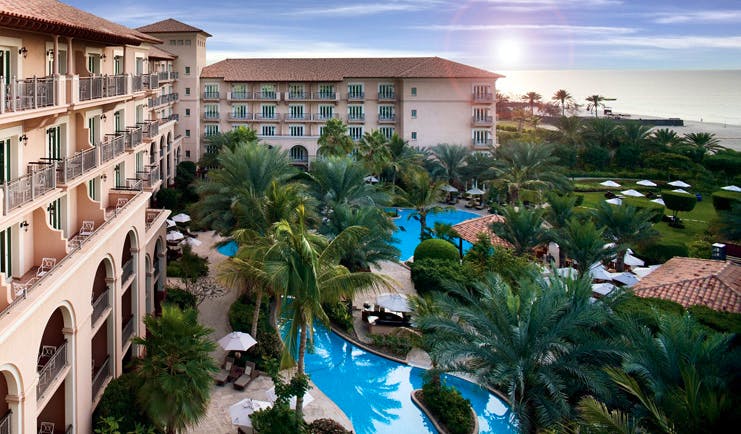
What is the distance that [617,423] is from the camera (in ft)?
44.4

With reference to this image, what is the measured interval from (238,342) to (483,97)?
4847 centimetres

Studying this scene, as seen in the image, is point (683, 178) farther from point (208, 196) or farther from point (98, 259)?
point (98, 259)

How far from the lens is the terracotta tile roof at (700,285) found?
25703 mm

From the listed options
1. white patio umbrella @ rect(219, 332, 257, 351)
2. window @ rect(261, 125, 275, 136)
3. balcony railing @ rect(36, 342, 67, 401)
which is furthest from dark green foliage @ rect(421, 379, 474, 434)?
window @ rect(261, 125, 275, 136)

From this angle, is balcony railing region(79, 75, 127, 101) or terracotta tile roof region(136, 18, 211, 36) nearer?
balcony railing region(79, 75, 127, 101)

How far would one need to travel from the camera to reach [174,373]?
55.4 feet

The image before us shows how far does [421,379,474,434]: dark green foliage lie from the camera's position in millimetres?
21172

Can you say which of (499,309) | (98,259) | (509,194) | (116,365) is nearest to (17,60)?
(98,259)

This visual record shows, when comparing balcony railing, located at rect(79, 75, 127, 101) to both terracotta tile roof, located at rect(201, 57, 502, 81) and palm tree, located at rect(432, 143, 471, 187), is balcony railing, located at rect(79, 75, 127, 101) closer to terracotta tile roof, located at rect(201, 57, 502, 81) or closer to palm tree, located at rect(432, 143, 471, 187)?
palm tree, located at rect(432, 143, 471, 187)

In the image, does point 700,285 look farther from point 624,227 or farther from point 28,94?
point 28,94

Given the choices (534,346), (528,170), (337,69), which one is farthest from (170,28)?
(534,346)

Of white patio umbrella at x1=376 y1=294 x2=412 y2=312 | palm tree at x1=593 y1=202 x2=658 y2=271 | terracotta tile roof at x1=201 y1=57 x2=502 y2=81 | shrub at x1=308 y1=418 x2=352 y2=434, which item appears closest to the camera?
shrub at x1=308 y1=418 x2=352 y2=434

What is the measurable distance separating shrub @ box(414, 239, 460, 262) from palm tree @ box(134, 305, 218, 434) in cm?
1989

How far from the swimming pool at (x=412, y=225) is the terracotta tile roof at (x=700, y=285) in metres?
17.6
